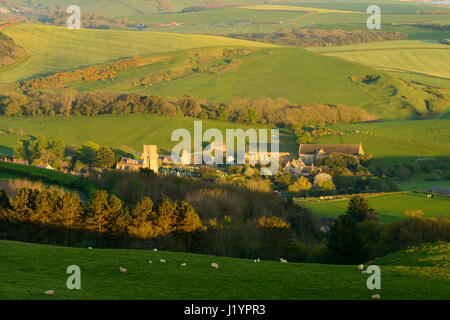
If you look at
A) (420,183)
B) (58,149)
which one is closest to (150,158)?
(58,149)

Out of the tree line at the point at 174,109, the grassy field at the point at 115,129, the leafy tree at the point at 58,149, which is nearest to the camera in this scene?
the leafy tree at the point at 58,149

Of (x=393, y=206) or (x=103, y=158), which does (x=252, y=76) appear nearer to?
(x=103, y=158)

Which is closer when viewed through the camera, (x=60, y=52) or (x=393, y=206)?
(x=393, y=206)

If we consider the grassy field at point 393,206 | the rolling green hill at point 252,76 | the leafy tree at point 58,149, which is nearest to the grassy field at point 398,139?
the rolling green hill at point 252,76

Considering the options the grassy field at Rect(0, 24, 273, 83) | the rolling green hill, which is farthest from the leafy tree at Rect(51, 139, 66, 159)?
the grassy field at Rect(0, 24, 273, 83)

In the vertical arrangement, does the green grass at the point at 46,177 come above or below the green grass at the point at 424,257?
below

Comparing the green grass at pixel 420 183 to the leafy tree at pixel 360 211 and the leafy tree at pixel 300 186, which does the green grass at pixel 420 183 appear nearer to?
the leafy tree at pixel 300 186

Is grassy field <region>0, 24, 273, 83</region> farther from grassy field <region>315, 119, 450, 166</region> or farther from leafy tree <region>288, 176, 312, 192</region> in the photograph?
leafy tree <region>288, 176, 312, 192</region>
